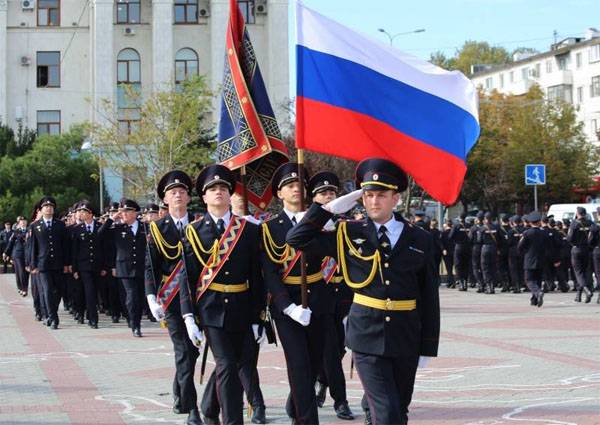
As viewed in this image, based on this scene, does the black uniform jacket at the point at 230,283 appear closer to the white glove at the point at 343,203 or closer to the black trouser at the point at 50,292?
the white glove at the point at 343,203

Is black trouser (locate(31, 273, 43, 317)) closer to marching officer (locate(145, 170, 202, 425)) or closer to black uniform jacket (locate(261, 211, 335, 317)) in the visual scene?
marching officer (locate(145, 170, 202, 425))

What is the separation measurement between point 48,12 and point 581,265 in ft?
147

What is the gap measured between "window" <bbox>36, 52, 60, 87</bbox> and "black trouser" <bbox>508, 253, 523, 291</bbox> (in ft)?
130

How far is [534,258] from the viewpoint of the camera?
888 inches

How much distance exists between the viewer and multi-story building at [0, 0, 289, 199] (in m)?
59.1

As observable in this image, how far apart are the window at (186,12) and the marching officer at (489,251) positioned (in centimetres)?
3595

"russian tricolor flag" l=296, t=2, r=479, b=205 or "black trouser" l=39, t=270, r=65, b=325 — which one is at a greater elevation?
"russian tricolor flag" l=296, t=2, r=479, b=205

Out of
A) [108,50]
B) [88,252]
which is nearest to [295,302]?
[88,252]

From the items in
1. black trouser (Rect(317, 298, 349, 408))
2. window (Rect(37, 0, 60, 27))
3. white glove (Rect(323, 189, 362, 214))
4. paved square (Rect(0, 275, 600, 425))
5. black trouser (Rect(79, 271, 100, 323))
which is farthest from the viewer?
window (Rect(37, 0, 60, 27))

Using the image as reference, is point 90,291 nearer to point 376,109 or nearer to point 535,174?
point 376,109

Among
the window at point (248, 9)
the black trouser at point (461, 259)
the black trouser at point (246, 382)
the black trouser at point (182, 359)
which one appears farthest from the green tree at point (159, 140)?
the black trouser at point (246, 382)

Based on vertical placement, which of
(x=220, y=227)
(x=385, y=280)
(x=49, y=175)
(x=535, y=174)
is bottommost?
(x=385, y=280)

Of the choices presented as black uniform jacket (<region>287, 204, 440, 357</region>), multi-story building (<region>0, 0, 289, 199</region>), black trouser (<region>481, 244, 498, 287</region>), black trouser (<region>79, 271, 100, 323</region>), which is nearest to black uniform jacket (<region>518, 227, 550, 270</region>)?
black trouser (<region>481, 244, 498, 287</region>)

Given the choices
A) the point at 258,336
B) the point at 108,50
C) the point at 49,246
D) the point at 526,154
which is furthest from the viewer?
the point at 526,154
